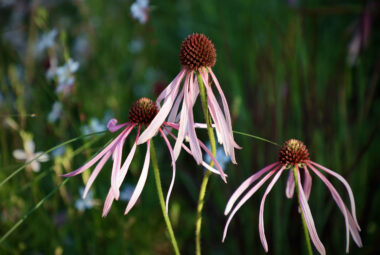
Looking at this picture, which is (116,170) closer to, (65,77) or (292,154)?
(292,154)

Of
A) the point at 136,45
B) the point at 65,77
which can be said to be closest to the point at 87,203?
the point at 65,77

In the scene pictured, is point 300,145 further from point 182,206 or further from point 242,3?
Result: point 242,3

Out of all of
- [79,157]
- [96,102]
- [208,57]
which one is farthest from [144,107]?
[96,102]

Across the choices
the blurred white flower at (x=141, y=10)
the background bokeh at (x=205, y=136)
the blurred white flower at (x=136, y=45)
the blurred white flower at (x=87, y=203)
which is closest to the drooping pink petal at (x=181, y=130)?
the background bokeh at (x=205, y=136)

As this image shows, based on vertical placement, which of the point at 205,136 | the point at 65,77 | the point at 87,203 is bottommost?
the point at 87,203

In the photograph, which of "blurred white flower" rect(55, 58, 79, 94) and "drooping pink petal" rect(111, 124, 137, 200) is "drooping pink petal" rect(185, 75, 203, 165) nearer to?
"drooping pink petal" rect(111, 124, 137, 200)

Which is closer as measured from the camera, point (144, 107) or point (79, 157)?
point (144, 107)
